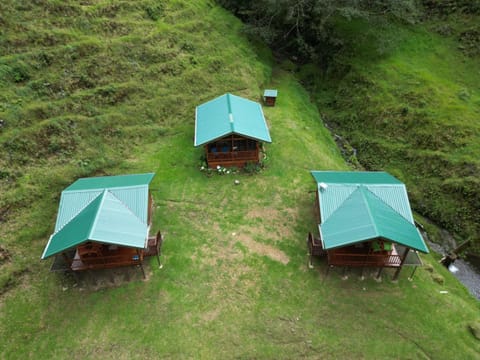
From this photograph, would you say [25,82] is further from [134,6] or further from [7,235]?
[134,6]

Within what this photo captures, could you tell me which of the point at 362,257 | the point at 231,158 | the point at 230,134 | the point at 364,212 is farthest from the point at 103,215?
the point at 362,257

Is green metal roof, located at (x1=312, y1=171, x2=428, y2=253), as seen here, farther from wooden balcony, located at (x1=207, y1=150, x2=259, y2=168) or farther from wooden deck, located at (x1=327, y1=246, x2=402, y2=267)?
wooden balcony, located at (x1=207, y1=150, x2=259, y2=168)

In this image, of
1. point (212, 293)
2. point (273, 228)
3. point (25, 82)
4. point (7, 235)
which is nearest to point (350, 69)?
point (273, 228)

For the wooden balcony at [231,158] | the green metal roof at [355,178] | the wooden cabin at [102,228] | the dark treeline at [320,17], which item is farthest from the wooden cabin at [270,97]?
the wooden cabin at [102,228]

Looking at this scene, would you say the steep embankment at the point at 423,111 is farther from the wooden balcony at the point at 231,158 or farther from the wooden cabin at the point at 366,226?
the wooden balcony at the point at 231,158

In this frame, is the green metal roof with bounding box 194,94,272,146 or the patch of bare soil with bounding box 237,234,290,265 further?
the green metal roof with bounding box 194,94,272,146

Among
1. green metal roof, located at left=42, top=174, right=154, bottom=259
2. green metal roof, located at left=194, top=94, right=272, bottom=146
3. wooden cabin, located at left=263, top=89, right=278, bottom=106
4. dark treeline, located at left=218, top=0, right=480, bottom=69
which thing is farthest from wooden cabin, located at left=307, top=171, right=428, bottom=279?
dark treeline, located at left=218, top=0, right=480, bottom=69
